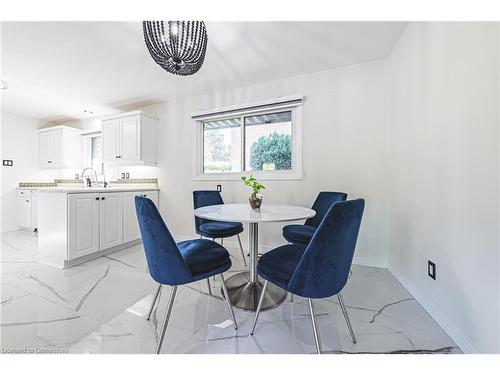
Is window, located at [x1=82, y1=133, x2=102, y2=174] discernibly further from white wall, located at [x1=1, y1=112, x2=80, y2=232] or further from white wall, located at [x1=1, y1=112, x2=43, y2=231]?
white wall, located at [x1=1, y1=112, x2=43, y2=231]

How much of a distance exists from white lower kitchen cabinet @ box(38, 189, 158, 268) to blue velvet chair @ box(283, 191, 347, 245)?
7.42 feet

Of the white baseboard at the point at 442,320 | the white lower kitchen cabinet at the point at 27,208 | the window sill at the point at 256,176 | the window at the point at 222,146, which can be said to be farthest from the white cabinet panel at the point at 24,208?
the white baseboard at the point at 442,320

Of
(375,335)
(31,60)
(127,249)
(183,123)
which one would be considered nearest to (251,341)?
(375,335)

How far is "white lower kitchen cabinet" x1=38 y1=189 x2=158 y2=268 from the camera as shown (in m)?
2.21

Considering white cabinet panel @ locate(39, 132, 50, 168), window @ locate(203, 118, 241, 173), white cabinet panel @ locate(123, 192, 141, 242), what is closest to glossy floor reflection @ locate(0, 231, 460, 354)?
white cabinet panel @ locate(123, 192, 141, 242)

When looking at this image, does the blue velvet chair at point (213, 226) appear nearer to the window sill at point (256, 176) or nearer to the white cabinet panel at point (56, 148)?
the window sill at point (256, 176)

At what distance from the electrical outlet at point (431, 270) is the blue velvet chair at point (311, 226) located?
75cm

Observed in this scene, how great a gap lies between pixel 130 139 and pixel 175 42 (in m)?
2.35

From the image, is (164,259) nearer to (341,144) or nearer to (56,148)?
(341,144)

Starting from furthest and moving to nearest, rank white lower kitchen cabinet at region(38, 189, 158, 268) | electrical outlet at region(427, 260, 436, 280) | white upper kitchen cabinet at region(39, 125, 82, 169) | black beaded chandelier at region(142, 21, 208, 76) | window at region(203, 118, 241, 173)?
white upper kitchen cabinet at region(39, 125, 82, 169), window at region(203, 118, 241, 173), white lower kitchen cabinet at region(38, 189, 158, 268), electrical outlet at region(427, 260, 436, 280), black beaded chandelier at region(142, 21, 208, 76)

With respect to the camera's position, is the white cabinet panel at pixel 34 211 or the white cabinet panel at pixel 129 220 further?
the white cabinet panel at pixel 34 211

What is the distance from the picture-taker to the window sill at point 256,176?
2609mm

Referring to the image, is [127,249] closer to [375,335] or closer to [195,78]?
[195,78]

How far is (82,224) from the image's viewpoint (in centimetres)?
233
